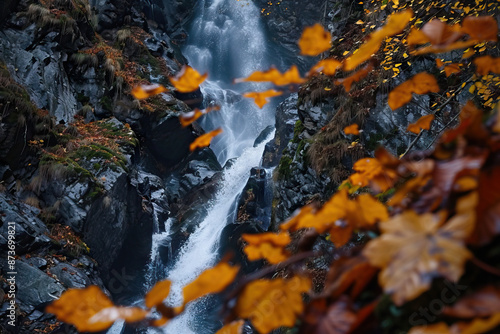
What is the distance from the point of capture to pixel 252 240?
659 mm

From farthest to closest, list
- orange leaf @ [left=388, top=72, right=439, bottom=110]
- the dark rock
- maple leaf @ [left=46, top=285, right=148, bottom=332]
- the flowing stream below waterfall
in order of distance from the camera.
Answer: the dark rock, the flowing stream below waterfall, orange leaf @ [left=388, top=72, right=439, bottom=110], maple leaf @ [left=46, top=285, right=148, bottom=332]

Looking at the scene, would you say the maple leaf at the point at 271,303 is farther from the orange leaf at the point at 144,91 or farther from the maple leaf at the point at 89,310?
the orange leaf at the point at 144,91

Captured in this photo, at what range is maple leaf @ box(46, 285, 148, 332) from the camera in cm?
53

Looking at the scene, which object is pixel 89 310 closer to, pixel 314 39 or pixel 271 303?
pixel 271 303

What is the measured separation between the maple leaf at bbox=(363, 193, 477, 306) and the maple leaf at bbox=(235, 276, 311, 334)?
188 mm

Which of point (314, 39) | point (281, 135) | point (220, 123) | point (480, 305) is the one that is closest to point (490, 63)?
point (314, 39)

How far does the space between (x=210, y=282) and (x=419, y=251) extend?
1.09 feet

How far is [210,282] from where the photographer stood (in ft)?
1.81

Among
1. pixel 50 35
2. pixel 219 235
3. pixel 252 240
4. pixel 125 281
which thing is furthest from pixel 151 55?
pixel 252 240

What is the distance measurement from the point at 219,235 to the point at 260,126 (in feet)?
28.3

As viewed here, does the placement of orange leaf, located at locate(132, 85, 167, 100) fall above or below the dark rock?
above

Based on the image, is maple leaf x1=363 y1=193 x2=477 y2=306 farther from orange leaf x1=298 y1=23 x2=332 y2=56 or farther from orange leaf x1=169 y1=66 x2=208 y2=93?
orange leaf x1=169 y1=66 x2=208 y2=93

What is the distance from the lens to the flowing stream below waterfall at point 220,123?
8.52m

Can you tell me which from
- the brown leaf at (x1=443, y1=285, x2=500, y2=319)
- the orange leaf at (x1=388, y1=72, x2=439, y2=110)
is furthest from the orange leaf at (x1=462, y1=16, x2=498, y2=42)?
the brown leaf at (x1=443, y1=285, x2=500, y2=319)
